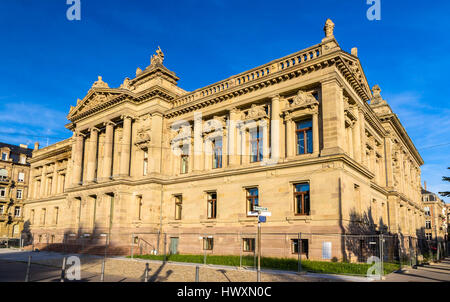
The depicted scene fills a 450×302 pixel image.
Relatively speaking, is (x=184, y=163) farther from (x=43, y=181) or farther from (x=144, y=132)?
(x=43, y=181)

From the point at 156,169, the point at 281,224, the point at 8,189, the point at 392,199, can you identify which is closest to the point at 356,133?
the point at 281,224

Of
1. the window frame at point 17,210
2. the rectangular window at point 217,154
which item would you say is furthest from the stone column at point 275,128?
the window frame at point 17,210

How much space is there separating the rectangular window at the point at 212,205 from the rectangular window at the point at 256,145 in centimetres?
466

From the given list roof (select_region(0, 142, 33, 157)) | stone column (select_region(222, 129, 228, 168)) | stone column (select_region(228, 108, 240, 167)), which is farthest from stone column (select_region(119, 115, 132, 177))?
roof (select_region(0, 142, 33, 157))

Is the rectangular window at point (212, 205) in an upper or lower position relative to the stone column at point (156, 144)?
lower

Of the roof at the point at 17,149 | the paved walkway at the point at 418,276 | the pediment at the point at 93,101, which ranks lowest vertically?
the paved walkway at the point at 418,276

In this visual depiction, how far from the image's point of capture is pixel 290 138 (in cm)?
2591

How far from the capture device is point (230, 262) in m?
22.6

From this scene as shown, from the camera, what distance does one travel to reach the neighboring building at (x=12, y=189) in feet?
229

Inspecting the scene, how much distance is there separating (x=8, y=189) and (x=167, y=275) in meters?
66.4

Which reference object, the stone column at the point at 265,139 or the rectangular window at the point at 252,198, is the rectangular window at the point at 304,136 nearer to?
the stone column at the point at 265,139

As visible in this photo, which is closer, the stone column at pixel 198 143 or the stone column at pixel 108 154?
the stone column at pixel 198 143

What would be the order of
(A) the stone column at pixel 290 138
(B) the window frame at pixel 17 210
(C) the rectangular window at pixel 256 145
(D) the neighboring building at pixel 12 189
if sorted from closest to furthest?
(A) the stone column at pixel 290 138
(C) the rectangular window at pixel 256 145
(D) the neighboring building at pixel 12 189
(B) the window frame at pixel 17 210
